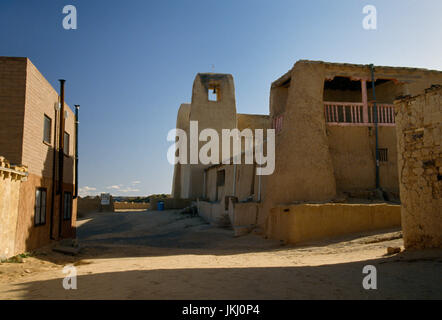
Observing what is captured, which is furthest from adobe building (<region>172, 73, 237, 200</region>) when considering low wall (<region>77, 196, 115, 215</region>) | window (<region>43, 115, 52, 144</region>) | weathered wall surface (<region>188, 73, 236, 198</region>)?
window (<region>43, 115, 52, 144</region>)

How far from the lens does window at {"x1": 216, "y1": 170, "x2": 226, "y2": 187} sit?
73.9 feet

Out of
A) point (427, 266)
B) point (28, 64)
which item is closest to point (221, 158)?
point (28, 64)

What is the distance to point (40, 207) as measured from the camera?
35.1ft

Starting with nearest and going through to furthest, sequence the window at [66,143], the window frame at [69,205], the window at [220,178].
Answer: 1. the window frame at [69,205]
2. the window at [66,143]
3. the window at [220,178]

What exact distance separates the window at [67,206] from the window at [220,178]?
393 inches

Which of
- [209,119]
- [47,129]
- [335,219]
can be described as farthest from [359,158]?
[209,119]

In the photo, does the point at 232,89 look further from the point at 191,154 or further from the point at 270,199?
the point at 270,199

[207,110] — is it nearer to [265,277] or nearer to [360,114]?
[360,114]

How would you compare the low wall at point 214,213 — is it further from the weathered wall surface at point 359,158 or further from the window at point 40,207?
the window at point 40,207

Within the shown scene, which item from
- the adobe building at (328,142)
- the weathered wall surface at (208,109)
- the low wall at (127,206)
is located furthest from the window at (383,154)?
the low wall at (127,206)

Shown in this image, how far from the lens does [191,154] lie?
2803cm

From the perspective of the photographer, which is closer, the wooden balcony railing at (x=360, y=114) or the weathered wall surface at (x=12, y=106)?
the weathered wall surface at (x=12, y=106)

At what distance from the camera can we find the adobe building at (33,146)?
30.7 feet

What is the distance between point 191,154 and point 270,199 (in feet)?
48.3
